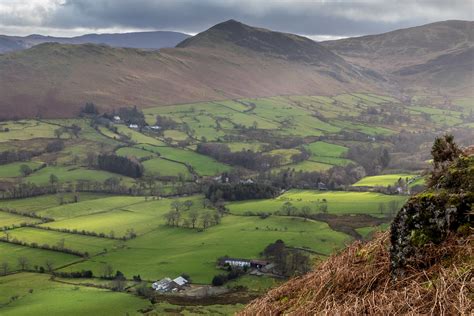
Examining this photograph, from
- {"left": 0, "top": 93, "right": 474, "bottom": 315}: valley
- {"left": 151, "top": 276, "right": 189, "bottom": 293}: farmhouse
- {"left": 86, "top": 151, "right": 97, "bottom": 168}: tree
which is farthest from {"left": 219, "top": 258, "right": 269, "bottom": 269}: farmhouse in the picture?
{"left": 86, "top": 151, "right": 97, "bottom": 168}: tree

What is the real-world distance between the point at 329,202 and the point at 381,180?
807 inches

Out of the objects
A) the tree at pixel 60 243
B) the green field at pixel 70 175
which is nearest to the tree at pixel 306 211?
the tree at pixel 60 243

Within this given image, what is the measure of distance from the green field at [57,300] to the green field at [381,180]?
60949 millimetres

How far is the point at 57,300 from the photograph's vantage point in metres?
54.2

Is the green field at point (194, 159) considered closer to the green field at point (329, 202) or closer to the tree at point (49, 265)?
the green field at point (329, 202)

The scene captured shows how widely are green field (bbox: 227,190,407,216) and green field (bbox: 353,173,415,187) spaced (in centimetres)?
750

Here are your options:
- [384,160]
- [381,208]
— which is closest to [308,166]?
[384,160]

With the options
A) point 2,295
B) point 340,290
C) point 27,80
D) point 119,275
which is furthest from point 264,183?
point 27,80

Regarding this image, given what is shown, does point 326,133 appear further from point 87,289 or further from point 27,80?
point 27,80

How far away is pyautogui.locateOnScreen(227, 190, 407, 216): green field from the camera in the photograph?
8094 cm

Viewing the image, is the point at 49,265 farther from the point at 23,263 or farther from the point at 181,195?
the point at 181,195

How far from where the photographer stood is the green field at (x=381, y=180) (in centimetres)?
9744

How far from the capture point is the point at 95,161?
123 meters

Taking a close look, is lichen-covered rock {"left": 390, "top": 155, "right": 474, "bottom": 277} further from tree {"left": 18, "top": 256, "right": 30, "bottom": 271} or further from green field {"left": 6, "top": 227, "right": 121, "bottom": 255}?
green field {"left": 6, "top": 227, "right": 121, "bottom": 255}
